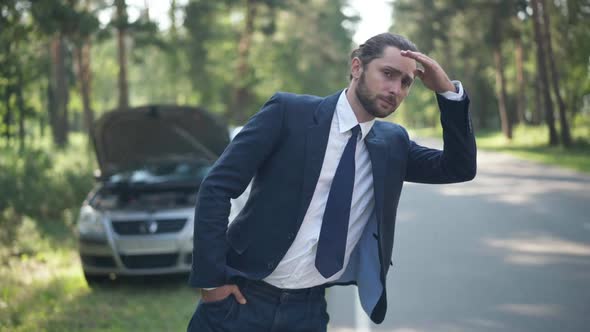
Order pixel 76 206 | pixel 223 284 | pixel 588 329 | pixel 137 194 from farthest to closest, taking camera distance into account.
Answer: pixel 76 206 → pixel 137 194 → pixel 588 329 → pixel 223 284

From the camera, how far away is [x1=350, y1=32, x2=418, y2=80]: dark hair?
8.62 feet

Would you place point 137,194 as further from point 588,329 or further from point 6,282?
point 588,329

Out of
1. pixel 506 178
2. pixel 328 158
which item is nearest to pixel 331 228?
pixel 328 158

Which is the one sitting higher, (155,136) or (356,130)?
(356,130)

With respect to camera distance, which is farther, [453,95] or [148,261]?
[148,261]

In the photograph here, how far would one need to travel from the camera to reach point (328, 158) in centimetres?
270

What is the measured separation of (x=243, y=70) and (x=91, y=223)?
3852 centimetres

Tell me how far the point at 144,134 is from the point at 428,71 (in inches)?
308

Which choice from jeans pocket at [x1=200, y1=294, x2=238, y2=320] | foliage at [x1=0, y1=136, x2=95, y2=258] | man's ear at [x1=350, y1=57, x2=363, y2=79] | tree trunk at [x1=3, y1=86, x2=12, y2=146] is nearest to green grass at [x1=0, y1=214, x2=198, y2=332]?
foliage at [x1=0, y1=136, x2=95, y2=258]

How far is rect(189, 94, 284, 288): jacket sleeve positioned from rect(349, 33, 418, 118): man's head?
1.17ft

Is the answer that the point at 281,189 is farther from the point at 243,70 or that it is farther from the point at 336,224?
the point at 243,70

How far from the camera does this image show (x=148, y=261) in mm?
8492

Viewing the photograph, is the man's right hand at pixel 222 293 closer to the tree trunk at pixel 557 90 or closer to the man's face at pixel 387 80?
the man's face at pixel 387 80

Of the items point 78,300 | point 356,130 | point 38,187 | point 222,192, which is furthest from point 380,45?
point 38,187
